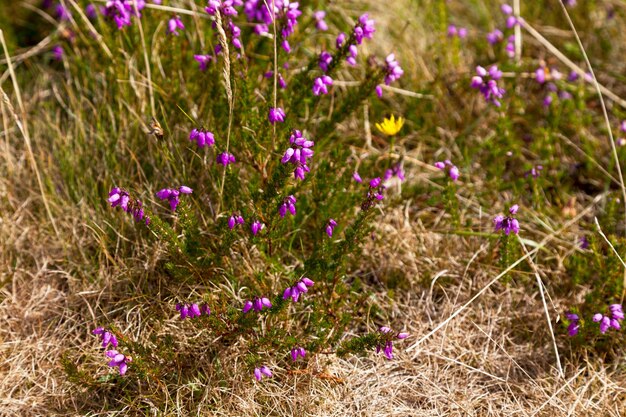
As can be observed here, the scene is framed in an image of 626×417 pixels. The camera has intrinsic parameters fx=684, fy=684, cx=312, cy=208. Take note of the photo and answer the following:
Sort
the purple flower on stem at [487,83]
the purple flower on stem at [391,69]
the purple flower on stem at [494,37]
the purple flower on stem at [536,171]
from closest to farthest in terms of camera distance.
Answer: the purple flower on stem at [391,69]
the purple flower on stem at [487,83]
the purple flower on stem at [536,171]
the purple flower on stem at [494,37]

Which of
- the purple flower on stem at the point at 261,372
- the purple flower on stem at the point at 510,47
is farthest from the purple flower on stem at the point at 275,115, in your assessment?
the purple flower on stem at the point at 510,47

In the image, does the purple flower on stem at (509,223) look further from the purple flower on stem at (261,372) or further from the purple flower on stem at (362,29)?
the purple flower on stem at (261,372)

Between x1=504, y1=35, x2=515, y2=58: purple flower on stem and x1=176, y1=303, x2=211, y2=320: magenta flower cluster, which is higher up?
x1=504, y1=35, x2=515, y2=58: purple flower on stem

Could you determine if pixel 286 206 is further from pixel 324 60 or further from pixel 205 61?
pixel 205 61

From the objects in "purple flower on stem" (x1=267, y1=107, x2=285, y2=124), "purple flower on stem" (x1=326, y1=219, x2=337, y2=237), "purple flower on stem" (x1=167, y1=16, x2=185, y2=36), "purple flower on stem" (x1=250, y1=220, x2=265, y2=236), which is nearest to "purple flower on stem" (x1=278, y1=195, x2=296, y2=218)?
"purple flower on stem" (x1=250, y1=220, x2=265, y2=236)

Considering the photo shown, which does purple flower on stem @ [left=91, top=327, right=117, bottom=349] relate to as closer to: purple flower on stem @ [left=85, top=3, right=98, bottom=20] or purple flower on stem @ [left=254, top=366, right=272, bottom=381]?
purple flower on stem @ [left=254, top=366, right=272, bottom=381]

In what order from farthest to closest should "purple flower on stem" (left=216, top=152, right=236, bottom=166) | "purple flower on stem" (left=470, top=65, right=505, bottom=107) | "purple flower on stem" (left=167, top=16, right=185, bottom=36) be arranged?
"purple flower on stem" (left=470, top=65, right=505, bottom=107) < "purple flower on stem" (left=167, top=16, right=185, bottom=36) < "purple flower on stem" (left=216, top=152, right=236, bottom=166)

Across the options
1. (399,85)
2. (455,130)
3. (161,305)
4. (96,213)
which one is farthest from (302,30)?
(161,305)
